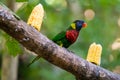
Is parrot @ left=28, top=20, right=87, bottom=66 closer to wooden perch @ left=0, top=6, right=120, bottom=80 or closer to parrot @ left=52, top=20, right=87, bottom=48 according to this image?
parrot @ left=52, top=20, right=87, bottom=48

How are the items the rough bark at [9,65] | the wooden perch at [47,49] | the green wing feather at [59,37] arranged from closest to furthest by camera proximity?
1. the wooden perch at [47,49]
2. the green wing feather at [59,37]
3. the rough bark at [9,65]

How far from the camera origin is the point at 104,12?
3992mm

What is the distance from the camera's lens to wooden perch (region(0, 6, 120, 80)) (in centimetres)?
133

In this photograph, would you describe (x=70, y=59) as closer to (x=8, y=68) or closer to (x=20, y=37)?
(x=20, y=37)

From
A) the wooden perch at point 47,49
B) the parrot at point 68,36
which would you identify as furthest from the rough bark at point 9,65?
the wooden perch at point 47,49

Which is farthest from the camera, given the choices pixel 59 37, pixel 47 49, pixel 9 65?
pixel 9 65

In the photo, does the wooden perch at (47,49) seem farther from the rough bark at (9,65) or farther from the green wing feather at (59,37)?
the rough bark at (9,65)

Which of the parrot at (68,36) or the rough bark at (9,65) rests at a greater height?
the parrot at (68,36)

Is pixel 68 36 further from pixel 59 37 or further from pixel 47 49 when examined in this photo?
pixel 47 49

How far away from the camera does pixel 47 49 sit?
1404 mm

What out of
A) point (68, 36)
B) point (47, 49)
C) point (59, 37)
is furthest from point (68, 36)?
point (47, 49)

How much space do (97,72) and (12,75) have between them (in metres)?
1.40

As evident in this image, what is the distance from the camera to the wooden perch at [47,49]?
133 centimetres

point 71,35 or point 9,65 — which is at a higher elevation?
point 71,35
